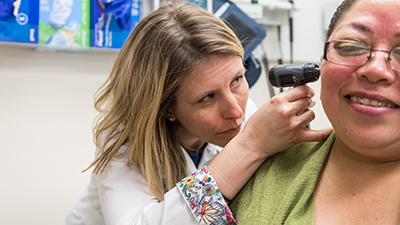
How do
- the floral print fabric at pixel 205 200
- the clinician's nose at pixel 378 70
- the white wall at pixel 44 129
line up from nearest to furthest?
the clinician's nose at pixel 378 70
the floral print fabric at pixel 205 200
the white wall at pixel 44 129

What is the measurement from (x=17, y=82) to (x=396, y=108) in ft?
6.02

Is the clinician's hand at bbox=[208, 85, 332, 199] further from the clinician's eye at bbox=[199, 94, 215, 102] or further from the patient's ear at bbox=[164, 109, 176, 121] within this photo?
the patient's ear at bbox=[164, 109, 176, 121]

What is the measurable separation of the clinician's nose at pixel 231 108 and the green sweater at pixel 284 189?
25cm

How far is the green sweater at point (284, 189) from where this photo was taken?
858 millimetres

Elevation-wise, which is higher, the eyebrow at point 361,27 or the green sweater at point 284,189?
the eyebrow at point 361,27

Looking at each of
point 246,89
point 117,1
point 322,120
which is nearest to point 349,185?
point 246,89

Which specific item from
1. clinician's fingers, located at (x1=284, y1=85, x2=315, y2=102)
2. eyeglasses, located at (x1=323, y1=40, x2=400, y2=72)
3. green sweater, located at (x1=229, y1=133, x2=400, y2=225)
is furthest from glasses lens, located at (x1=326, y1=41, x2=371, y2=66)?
green sweater, located at (x1=229, y1=133, x2=400, y2=225)

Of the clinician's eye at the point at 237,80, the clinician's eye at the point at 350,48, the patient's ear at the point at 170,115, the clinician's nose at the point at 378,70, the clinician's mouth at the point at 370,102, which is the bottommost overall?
the patient's ear at the point at 170,115

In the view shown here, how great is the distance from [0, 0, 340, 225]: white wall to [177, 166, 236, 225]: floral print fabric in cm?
126

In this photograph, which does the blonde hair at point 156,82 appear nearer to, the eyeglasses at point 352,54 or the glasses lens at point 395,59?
the eyeglasses at point 352,54

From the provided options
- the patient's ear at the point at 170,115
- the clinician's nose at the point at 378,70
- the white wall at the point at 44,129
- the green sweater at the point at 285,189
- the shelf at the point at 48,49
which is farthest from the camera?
the white wall at the point at 44,129

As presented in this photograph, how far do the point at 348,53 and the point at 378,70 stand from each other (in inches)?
3.5

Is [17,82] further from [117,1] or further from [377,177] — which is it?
[377,177]

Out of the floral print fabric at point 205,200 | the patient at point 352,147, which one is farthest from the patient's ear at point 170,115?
the patient at point 352,147
